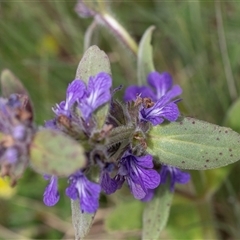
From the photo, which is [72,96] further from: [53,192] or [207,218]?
[207,218]

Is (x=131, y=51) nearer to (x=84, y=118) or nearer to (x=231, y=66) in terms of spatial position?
(x=231, y=66)

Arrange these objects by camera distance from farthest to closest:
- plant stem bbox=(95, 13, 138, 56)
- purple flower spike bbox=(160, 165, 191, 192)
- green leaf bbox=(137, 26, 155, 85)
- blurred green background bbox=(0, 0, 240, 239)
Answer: blurred green background bbox=(0, 0, 240, 239)
plant stem bbox=(95, 13, 138, 56)
green leaf bbox=(137, 26, 155, 85)
purple flower spike bbox=(160, 165, 191, 192)

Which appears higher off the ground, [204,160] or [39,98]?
[204,160]

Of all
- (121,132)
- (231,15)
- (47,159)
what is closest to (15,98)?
(47,159)

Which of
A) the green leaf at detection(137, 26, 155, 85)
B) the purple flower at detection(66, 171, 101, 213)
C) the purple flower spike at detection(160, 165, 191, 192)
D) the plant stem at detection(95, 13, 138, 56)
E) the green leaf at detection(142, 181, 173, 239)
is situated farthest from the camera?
the plant stem at detection(95, 13, 138, 56)

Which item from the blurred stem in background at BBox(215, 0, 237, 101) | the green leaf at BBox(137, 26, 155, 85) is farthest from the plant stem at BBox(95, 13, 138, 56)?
the blurred stem in background at BBox(215, 0, 237, 101)

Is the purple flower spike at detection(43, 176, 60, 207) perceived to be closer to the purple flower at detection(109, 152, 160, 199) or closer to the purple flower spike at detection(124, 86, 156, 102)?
the purple flower at detection(109, 152, 160, 199)

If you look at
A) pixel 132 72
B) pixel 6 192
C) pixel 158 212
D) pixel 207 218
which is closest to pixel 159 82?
pixel 158 212
